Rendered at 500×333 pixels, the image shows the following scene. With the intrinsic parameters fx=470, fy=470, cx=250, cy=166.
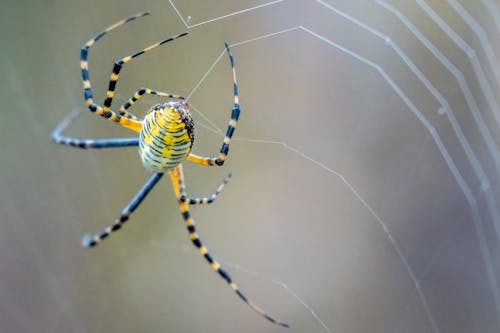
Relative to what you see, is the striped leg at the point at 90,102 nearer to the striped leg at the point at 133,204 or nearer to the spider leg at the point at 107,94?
the spider leg at the point at 107,94

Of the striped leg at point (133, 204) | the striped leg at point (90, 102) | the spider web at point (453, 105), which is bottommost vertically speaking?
the striped leg at point (133, 204)

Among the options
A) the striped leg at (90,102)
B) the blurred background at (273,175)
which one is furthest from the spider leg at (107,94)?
the blurred background at (273,175)

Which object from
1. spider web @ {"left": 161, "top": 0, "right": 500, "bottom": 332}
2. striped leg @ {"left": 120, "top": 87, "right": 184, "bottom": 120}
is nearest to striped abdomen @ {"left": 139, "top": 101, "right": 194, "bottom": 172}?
striped leg @ {"left": 120, "top": 87, "right": 184, "bottom": 120}

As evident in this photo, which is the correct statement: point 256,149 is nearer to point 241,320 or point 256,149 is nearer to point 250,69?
point 250,69

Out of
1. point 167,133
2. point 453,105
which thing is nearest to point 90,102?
point 167,133

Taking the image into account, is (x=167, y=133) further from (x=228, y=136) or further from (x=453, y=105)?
(x=453, y=105)

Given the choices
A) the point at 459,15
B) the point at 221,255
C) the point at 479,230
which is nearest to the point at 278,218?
the point at 221,255
